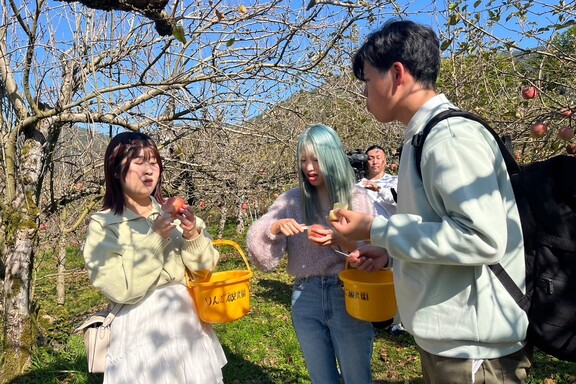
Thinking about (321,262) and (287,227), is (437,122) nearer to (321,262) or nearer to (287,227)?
(287,227)

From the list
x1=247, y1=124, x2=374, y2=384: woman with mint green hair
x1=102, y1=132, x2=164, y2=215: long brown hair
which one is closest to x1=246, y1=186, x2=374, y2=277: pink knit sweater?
x1=247, y1=124, x2=374, y2=384: woman with mint green hair

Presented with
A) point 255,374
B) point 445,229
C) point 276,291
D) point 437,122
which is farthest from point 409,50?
point 276,291

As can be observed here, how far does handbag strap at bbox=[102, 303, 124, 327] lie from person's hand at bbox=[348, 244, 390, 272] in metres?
0.94

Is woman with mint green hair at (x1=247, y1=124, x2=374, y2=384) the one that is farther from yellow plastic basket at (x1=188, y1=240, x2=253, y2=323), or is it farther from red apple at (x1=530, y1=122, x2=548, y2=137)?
red apple at (x1=530, y1=122, x2=548, y2=137)

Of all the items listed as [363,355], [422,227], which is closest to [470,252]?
[422,227]

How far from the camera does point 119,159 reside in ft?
5.87

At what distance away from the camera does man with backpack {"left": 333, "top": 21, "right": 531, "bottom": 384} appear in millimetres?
1060

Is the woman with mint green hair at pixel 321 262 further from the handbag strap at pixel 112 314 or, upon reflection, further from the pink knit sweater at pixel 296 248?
the handbag strap at pixel 112 314

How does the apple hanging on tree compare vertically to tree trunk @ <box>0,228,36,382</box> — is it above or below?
above

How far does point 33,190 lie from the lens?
3217 millimetres

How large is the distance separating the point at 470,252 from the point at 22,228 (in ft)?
10.3

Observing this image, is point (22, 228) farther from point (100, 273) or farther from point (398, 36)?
point (398, 36)

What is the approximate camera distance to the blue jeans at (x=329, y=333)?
194 cm

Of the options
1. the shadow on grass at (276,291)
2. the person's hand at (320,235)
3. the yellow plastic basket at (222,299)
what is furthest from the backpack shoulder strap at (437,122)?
the shadow on grass at (276,291)
